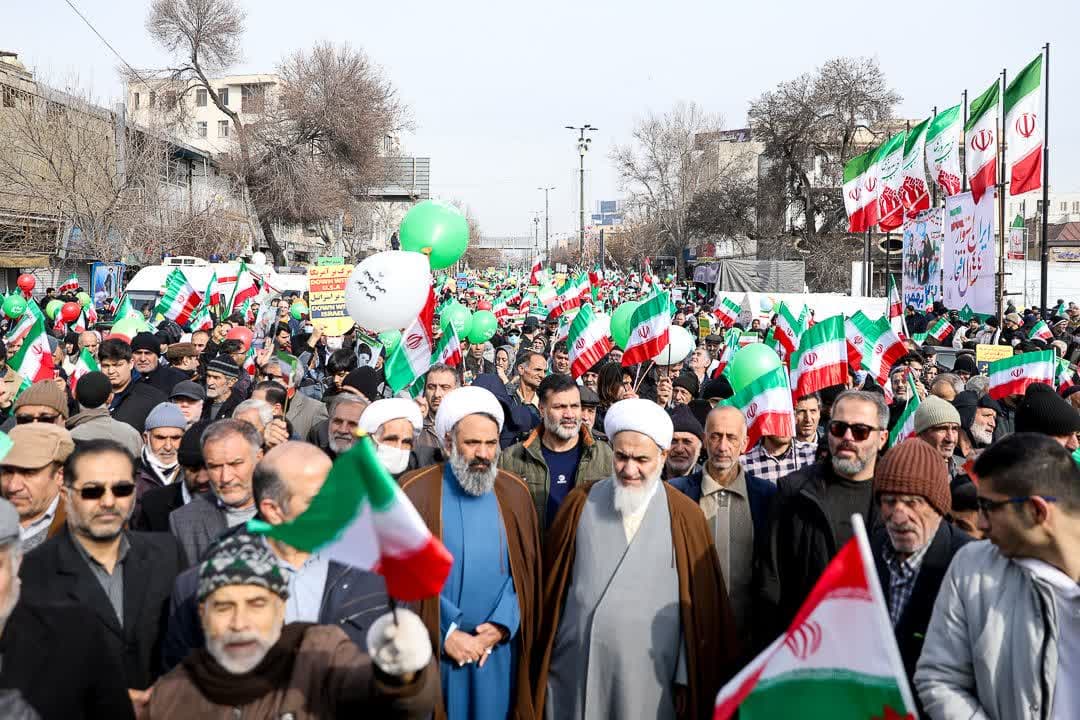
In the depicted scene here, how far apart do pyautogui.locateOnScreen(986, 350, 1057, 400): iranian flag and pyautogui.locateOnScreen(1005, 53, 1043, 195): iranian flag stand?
607 cm

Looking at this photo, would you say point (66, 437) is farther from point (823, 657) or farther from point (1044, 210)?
point (1044, 210)

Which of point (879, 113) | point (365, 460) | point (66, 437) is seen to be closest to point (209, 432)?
point (66, 437)

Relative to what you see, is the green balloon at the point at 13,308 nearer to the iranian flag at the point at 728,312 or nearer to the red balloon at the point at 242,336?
the red balloon at the point at 242,336

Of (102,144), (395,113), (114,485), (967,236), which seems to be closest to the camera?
(114,485)

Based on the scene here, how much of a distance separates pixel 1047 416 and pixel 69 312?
45.0 feet

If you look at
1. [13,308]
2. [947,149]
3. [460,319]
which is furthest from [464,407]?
[947,149]

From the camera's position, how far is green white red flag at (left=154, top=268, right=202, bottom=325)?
14.8 m

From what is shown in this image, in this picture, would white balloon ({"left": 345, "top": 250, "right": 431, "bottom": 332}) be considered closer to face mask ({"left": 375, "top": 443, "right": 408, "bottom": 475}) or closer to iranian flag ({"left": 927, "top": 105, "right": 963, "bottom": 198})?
face mask ({"left": 375, "top": 443, "right": 408, "bottom": 475})

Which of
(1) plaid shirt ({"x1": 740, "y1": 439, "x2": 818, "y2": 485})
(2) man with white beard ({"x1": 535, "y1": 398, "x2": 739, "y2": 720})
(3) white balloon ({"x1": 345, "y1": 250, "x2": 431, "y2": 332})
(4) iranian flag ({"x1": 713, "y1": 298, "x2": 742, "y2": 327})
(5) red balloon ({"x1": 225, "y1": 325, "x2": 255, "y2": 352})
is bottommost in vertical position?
(2) man with white beard ({"x1": 535, "y1": 398, "x2": 739, "y2": 720})

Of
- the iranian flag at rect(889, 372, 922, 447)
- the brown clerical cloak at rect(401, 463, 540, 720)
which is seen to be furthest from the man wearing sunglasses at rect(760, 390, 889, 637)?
the iranian flag at rect(889, 372, 922, 447)

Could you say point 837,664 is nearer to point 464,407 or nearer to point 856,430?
point 856,430

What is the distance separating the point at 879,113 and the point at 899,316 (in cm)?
3760

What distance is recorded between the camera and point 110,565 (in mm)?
3682

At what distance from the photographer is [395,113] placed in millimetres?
47406
